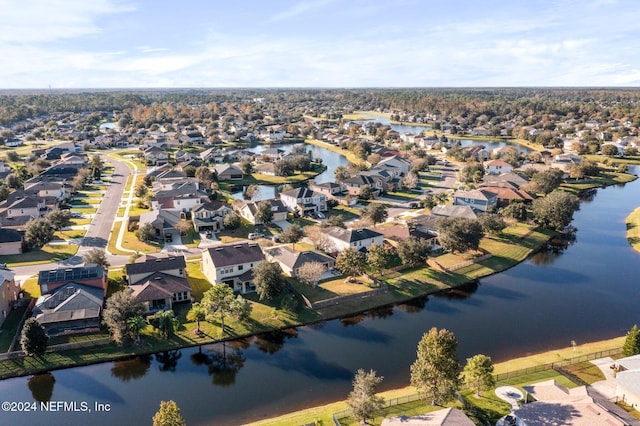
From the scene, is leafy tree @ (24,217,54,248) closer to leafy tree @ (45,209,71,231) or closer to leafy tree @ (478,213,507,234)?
leafy tree @ (45,209,71,231)

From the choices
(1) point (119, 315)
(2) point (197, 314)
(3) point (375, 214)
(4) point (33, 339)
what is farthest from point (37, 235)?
(3) point (375, 214)

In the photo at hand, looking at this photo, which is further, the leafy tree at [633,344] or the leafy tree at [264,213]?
Answer: the leafy tree at [264,213]

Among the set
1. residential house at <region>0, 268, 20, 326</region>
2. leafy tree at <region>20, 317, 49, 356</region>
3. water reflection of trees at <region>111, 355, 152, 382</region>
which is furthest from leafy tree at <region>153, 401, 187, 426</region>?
residential house at <region>0, 268, 20, 326</region>

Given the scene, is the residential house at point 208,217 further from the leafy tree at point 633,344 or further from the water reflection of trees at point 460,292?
the leafy tree at point 633,344

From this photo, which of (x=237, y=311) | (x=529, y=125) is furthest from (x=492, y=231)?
(x=529, y=125)

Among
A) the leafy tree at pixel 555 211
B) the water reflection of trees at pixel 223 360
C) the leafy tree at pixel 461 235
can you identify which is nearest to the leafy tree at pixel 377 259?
the leafy tree at pixel 461 235

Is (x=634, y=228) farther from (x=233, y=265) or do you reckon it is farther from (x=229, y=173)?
(x=229, y=173)
